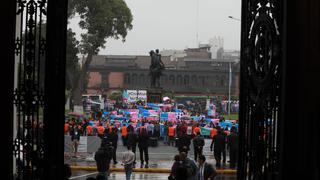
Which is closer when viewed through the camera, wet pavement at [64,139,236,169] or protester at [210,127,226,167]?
protester at [210,127,226,167]

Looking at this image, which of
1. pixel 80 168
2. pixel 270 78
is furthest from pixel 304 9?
pixel 80 168

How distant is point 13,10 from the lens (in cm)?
620

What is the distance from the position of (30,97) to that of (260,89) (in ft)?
8.42

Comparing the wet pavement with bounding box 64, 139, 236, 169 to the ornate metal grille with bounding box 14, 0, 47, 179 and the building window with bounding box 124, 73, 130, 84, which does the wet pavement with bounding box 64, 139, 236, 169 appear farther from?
the building window with bounding box 124, 73, 130, 84

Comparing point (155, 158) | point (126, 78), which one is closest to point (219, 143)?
point (155, 158)

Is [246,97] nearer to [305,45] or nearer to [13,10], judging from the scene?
[305,45]

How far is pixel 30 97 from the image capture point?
6.81 m

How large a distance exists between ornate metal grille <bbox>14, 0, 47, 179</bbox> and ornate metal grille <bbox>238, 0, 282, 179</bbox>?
233 centimetres

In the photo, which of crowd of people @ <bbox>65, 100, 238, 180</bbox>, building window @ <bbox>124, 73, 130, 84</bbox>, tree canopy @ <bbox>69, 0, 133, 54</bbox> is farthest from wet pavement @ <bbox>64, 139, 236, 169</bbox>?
building window @ <bbox>124, 73, 130, 84</bbox>

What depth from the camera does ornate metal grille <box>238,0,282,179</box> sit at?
6.38m

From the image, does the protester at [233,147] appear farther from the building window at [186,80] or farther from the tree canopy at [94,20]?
the building window at [186,80]

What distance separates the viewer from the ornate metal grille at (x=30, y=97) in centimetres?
675

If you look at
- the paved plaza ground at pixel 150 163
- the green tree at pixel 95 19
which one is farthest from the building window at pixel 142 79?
the paved plaza ground at pixel 150 163

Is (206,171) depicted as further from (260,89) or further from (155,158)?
(155,158)
